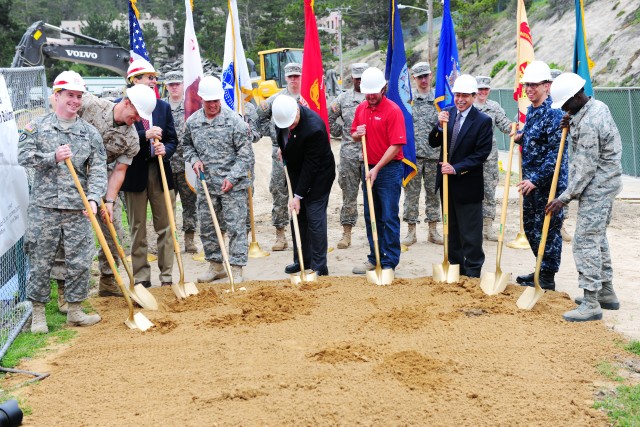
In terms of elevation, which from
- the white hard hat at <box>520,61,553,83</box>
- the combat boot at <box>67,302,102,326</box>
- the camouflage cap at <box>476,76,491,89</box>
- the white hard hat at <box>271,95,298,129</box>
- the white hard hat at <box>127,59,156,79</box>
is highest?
the white hard hat at <box>127,59,156,79</box>

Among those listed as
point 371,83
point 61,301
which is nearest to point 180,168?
point 61,301

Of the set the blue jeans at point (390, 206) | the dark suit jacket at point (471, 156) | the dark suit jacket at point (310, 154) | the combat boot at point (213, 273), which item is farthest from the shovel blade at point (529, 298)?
the combat boot at point (213, 273)

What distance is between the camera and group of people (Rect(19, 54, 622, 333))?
6.09 metres

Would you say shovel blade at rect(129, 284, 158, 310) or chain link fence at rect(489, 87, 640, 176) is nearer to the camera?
shovel blade at rect(129, 284, 158, 310)

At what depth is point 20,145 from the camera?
619 centimetres

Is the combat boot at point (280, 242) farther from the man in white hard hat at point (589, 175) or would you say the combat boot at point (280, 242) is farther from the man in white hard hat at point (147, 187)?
the man in white hard hat at point (589, 175)

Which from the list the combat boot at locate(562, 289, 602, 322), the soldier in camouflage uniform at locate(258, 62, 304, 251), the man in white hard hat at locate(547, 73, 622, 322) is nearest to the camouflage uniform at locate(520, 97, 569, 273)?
the man in white hard hat at locate(547, 73, 622, 322)

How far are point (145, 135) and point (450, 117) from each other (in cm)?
310

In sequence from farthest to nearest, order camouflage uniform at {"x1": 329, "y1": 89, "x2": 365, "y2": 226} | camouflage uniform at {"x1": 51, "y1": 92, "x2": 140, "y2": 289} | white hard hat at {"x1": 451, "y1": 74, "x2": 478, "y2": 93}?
camouflage uniform at {"x1": 329, "y1": 89, "x2": 365, "y2": 226}
white hard hat at {"x1": 451, "y1": 74, "x2": 478, "y2": 93}
camouflage uniform at {"x1": 51, "y1": 92, "x2": 140, "y2": 289}

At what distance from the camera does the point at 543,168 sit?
275 inches

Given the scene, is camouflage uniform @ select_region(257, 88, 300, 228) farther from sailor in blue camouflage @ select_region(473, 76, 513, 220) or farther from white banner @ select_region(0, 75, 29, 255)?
white banner @ select_region(0, 75, 29, 255)

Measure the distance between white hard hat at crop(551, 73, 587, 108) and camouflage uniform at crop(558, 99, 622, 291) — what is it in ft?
0.64

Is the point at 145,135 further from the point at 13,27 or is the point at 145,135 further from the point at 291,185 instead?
the point at 13,27

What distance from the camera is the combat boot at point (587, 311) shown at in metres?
6.12
